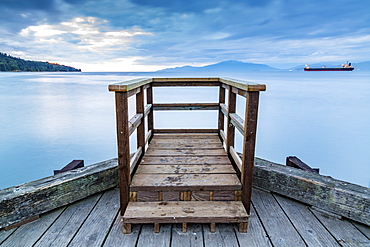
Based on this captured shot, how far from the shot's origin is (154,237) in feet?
5.11

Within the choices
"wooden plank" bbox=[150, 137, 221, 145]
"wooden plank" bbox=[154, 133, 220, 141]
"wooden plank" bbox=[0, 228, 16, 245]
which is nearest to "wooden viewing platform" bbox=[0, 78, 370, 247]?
"wooden plank" bbox=[0, 228, 16, 245]

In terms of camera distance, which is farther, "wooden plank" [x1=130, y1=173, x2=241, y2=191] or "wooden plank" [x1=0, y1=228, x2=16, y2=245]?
"wooden plank" [x1=130, y1=173, x2=241, y2=191]

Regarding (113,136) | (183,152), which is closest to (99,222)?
(183,152)

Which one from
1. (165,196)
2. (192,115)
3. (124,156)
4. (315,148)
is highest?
(124,156)

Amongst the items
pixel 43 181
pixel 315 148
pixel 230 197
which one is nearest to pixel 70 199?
pixel 43 181

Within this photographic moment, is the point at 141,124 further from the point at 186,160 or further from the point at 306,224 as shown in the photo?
the point at 306,224

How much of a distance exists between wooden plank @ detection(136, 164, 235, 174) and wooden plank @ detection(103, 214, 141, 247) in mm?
471

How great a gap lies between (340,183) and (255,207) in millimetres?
705

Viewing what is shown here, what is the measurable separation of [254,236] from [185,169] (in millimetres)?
765

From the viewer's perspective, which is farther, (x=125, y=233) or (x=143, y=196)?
(x=143, y=196)

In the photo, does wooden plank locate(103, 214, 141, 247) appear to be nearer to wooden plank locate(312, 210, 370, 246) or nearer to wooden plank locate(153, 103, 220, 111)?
wooden plank locate(312, 210, 370, 246)

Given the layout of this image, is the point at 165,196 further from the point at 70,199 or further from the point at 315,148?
the point at 315,148

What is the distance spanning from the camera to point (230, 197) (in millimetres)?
1849

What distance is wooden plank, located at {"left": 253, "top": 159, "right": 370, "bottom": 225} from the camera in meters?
1.70
